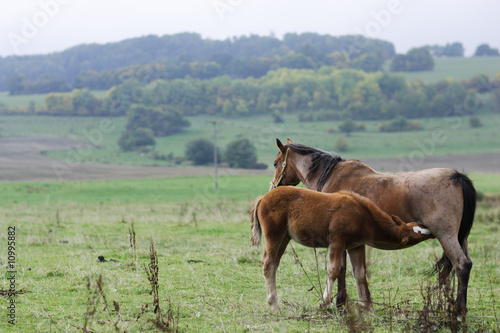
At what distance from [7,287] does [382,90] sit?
13070cm

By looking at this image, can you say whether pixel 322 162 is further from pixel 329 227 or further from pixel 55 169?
pixel 55 169

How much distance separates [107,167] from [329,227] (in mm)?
72745

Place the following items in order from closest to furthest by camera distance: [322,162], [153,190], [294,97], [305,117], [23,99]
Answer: [322,162] < [153,190] < [305,117] < [294,97] < [23,99]

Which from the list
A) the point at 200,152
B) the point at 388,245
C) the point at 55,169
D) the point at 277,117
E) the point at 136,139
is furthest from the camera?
the point at 277,117

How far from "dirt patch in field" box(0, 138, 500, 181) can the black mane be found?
56515mm

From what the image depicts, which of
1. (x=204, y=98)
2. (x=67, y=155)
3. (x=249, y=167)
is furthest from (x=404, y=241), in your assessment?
(x=204, y=98)

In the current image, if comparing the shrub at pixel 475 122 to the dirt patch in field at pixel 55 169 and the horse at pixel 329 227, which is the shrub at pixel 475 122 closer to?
the dirt patch in field at pixel 55 169

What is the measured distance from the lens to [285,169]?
9273mm

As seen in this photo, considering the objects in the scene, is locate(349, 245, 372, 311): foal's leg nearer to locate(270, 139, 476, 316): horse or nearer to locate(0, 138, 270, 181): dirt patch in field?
locate(270, 139, 476, 316): horse

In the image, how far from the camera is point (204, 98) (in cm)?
13188

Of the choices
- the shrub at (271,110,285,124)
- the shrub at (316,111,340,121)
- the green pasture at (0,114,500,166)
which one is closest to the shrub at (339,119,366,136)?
the green pasture at (0,114,500,166)

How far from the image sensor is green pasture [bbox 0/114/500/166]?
88750mm

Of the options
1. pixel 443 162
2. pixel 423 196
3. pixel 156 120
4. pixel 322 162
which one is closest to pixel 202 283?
pixel 322 162

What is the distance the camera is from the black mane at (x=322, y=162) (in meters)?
8.53
